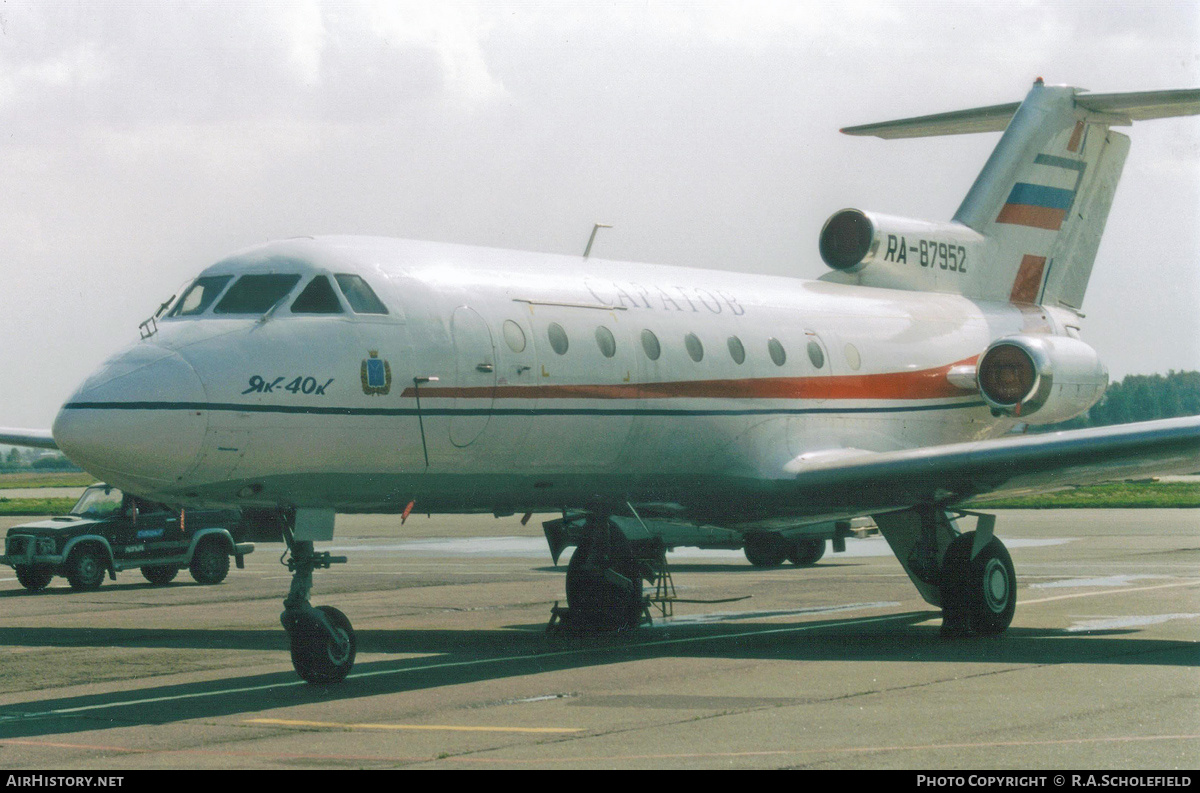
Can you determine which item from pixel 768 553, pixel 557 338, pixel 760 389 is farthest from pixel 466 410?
pixel 768 553

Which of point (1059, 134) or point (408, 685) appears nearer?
point (408, 685)

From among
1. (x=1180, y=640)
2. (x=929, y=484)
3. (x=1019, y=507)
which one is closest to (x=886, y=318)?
(x=929, y=484)

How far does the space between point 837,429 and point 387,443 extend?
6.66 meters

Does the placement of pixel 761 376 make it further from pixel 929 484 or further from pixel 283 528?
pixel 283 528

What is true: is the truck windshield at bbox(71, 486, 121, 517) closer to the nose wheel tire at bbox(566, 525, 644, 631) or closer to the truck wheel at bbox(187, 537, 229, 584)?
the truck wheel at bbox(187, 537, 229, 584)

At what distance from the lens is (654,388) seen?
1502 centimetres

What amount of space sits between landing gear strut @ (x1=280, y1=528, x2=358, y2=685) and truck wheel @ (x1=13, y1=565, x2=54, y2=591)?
13.1 m

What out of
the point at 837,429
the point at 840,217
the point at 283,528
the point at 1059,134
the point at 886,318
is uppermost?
the point at 1059,134

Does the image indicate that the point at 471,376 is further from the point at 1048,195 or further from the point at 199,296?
the point at 1048,195

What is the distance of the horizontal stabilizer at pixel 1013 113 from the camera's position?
19.5m

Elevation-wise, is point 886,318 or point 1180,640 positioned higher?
point 886,318

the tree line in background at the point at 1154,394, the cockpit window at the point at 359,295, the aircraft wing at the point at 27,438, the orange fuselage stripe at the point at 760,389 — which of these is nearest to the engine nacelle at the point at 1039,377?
the orange fuselage stripe at the point at 760,389

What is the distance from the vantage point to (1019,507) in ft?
170

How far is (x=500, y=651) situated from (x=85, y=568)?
11.7m
